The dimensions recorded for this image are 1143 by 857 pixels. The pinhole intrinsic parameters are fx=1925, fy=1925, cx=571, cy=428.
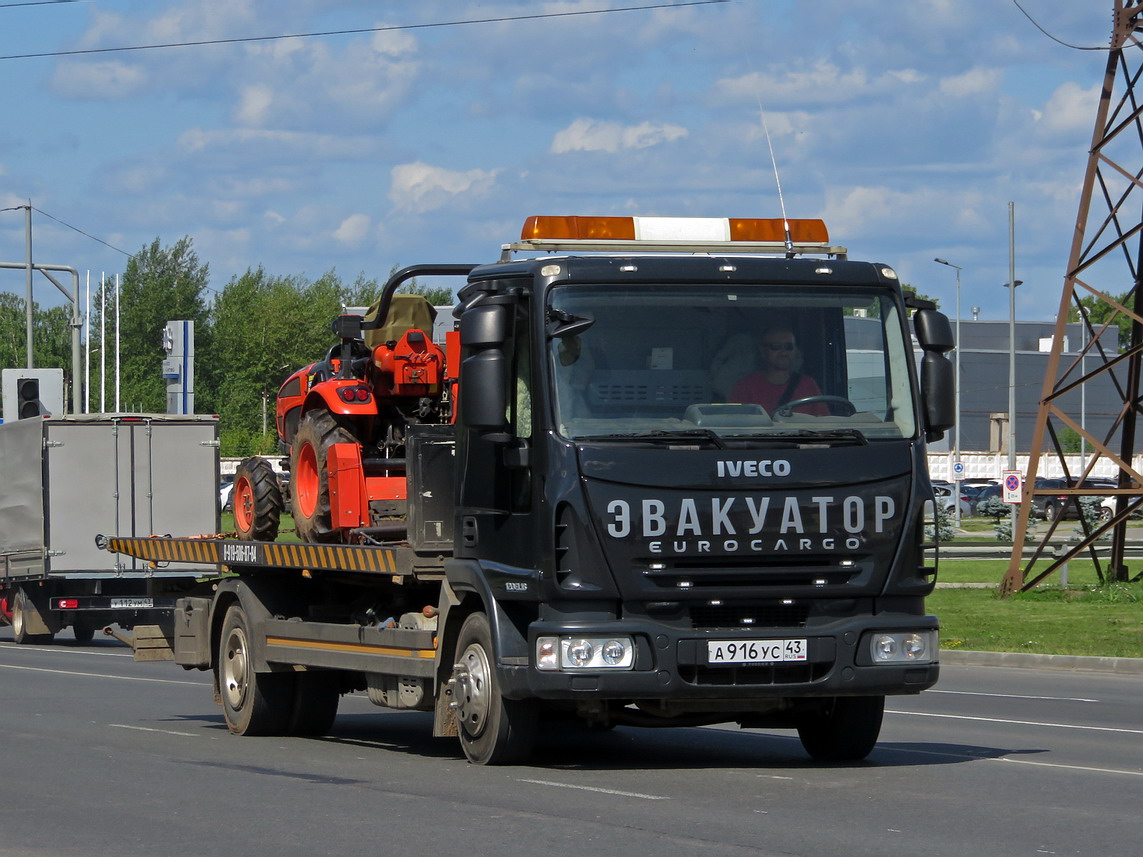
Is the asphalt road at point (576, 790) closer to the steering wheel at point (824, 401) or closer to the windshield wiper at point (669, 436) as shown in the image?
the windshield wiper at point (669, 436)

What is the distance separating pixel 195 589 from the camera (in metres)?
15.6

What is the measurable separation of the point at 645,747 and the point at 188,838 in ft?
15.6

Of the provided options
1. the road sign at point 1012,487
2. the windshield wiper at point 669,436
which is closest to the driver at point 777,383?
the windshield wiper at point 669,436

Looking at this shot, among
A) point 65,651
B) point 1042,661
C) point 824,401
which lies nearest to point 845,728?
point 824,401

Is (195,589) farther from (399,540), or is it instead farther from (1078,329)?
(1078,329)

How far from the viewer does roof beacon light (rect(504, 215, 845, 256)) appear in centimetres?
1128

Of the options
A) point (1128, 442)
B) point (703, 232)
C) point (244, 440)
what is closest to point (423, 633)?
point (703, 232)

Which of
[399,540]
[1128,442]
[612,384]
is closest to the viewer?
[612,384]

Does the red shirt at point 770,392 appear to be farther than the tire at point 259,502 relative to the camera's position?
No

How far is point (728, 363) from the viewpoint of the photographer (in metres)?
10.4

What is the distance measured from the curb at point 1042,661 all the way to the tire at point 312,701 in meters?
10.2

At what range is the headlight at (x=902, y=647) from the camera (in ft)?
34.1

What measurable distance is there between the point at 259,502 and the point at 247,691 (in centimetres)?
141

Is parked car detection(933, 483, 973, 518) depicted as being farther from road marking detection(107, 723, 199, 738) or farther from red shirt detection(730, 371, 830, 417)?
red shirt detection(730, 371, 830, 417)
